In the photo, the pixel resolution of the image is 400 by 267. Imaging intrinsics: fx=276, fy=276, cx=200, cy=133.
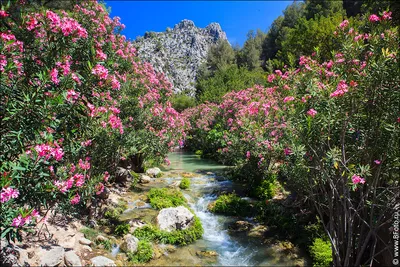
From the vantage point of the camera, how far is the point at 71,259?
616 centimetres

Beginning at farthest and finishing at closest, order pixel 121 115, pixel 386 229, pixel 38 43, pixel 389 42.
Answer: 1. pixel 121 115
2. pixel 386 229
3. pixel 389 42
4. pixel 38 43

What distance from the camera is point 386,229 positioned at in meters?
5.84

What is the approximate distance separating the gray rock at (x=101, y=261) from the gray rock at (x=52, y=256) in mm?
734

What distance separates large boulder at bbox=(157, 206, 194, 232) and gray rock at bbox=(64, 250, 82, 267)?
122 inches

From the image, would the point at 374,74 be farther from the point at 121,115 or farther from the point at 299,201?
the point at 121,115

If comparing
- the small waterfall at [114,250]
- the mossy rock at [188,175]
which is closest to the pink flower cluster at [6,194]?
the small waterfall at [114,250]

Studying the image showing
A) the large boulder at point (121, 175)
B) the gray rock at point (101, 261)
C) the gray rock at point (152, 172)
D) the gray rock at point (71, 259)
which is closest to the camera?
the gray rock at point (71, 259)

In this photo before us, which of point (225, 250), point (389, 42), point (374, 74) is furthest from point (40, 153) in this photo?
point (225, 250)

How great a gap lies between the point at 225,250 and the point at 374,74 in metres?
6.23

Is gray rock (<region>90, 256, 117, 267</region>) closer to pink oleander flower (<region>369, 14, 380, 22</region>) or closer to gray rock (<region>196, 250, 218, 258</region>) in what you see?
gray rock (<region>196, 250, 218, 258</region>)

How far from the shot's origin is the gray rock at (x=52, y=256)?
5.84 meters

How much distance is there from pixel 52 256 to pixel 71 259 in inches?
15.8

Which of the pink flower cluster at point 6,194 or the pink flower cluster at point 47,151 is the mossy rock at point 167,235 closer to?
the pink flower cluster at point 47,151

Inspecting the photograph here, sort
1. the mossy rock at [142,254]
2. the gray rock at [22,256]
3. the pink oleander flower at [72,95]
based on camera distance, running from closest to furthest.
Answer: the pink oleander flower at [72,95], the gray rock at [22,256], the mossy rock at [142,254]
